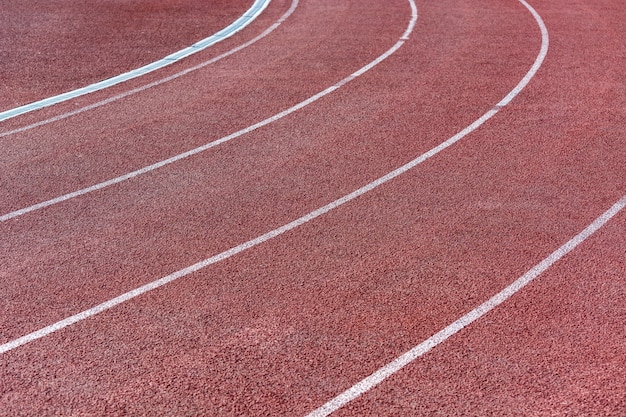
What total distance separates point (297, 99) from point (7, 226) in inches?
192

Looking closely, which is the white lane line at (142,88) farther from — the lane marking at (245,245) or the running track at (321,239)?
the lane marking at (245,245)

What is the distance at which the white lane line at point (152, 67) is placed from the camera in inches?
474

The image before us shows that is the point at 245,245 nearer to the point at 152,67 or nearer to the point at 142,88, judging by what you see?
the point at 142,88

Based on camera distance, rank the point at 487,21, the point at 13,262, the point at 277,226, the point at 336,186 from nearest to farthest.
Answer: the point at 13,262 < the point at 277,226 < the point at 336,186 < the point at 487,21

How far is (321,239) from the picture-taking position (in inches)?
314

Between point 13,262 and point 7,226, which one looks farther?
point 7,226

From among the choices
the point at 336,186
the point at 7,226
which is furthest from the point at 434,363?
the point at 7,226

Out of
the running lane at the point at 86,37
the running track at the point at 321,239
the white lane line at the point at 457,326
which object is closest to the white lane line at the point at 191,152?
the running track at the point at 321,239

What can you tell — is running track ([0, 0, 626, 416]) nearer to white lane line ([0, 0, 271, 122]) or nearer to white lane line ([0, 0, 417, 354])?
white lane line ([0, 0, 417, 354])

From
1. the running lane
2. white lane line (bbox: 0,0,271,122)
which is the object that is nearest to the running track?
the running lane

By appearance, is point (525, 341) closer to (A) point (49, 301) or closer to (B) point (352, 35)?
(A) point (49, 301)

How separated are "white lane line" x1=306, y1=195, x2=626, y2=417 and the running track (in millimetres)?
56

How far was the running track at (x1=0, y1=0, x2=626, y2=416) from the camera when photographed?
585cm

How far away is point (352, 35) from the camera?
51.6 ft
